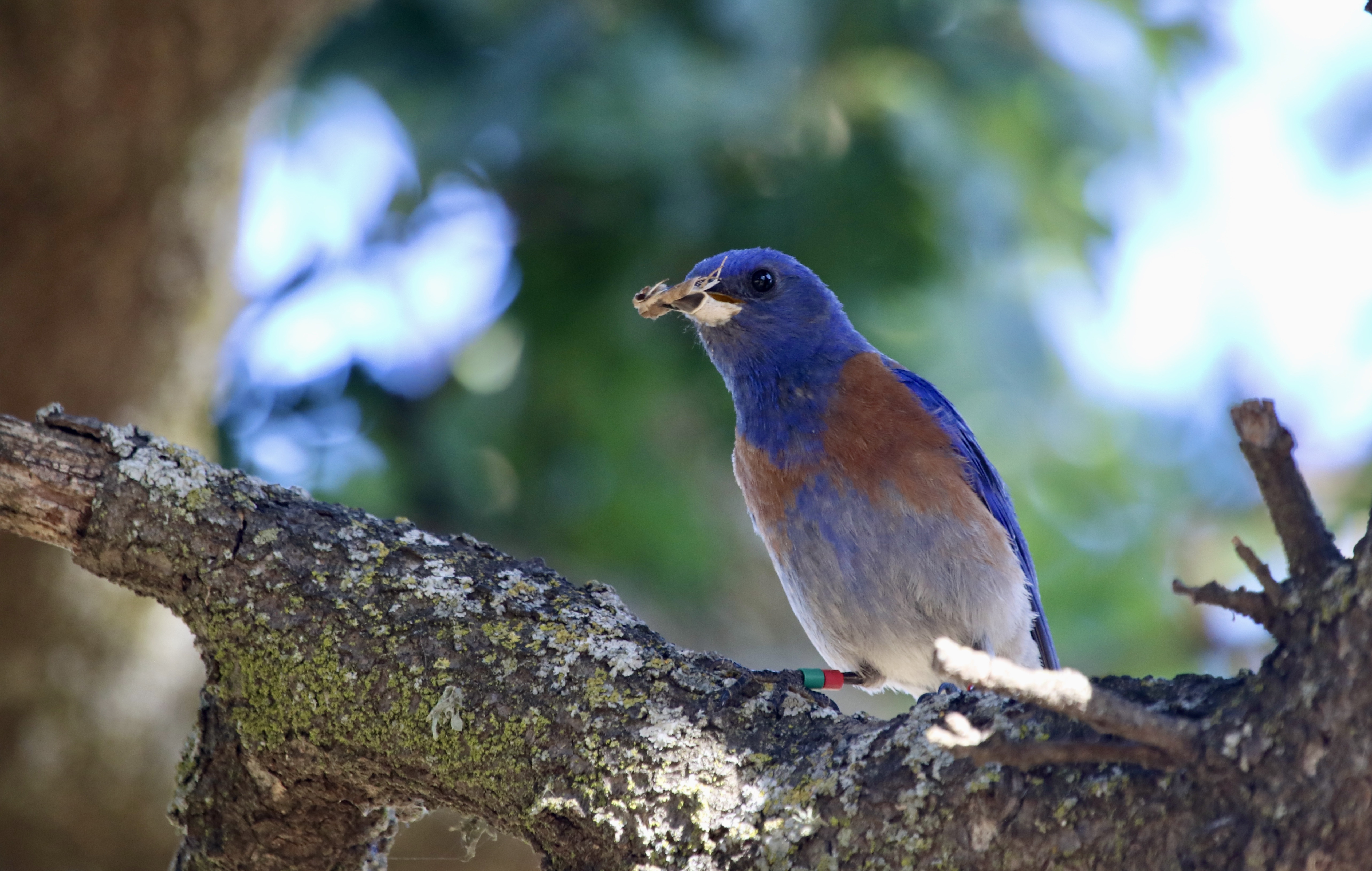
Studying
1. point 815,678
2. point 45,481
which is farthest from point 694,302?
point 45,481

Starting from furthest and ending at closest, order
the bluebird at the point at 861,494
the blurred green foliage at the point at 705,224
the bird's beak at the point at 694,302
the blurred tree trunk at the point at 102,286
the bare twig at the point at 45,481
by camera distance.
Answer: the blurred green foliage at the point at 705,224 → the blurred tree trunk at the point at 102,286 → the bird's beak at the point at 694,302 → the bluebird at the point at 861,494 → the bare twig at the point at 45,481

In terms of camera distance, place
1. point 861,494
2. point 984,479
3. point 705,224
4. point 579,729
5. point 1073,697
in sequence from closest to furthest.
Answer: point 1073,697 < point 579,729 < point 861,494 < point 984,479 < point 705,224

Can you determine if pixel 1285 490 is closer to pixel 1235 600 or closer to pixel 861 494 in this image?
pixel 1235 600

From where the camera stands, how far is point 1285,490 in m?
1.92

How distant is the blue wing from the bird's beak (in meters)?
0.62

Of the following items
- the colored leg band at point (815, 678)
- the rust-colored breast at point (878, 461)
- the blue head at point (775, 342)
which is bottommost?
the colored leg band at point (815, 678)

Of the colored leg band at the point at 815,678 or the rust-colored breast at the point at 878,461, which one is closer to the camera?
the colored leg band at the point at 815,678

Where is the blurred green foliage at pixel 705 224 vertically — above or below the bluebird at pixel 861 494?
above

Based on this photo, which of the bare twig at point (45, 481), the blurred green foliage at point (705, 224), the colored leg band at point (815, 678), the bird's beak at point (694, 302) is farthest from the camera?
the blurred green foliage at point (705, 224)

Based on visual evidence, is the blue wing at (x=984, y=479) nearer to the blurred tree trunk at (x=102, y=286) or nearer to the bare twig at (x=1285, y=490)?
the bare twig at (x=1285, y=490)

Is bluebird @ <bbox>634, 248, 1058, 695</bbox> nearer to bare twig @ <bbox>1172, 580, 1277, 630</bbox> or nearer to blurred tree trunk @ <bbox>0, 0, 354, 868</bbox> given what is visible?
bare twig @ <bbox>1172, 580, 1277, 630</bbox>

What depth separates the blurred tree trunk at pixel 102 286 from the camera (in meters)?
5.36

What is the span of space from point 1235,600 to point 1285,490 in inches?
7.7

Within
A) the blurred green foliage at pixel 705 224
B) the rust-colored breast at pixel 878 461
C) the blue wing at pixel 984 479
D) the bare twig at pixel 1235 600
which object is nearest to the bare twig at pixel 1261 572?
the bare twig at pixel 1235 600
